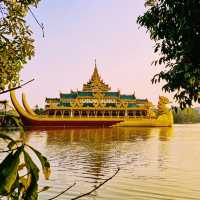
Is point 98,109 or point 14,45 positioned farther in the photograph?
point 98,109

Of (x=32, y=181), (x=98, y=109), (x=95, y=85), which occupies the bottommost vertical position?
(x=32, y=181)

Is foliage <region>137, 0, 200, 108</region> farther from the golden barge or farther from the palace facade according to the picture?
the palace facade

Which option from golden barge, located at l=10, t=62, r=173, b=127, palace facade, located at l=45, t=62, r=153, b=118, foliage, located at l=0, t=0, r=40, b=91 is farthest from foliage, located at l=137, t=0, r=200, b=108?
palace facade, located at l=45, t=62, r=153, b=118

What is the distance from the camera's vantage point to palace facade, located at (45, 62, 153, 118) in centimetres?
7044

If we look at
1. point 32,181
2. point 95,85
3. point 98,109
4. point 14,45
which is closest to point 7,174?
point 32,181

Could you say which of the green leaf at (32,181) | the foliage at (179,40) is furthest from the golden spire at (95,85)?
the green leaf at (32,181)

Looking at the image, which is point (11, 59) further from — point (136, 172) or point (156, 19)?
point (136, 172)

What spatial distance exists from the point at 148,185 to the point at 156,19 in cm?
703

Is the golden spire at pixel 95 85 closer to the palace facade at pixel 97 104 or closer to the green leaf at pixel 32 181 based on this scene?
the palace facade at pixel 97 104

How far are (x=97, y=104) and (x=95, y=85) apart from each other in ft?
14.5

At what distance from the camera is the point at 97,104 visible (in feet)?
232

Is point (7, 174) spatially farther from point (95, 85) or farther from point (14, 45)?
point (95, 85)

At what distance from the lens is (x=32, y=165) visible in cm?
126

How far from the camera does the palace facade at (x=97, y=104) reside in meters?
70.4
